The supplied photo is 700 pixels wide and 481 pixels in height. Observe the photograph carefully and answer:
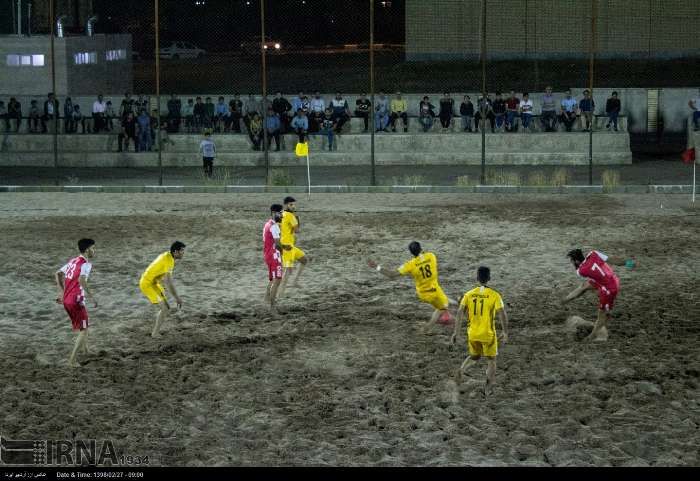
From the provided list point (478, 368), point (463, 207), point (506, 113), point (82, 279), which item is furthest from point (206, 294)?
point (506, 113)

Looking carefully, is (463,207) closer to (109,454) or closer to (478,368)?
(478,368)

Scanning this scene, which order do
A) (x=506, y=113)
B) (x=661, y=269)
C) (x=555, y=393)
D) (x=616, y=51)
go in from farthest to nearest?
(x=616, y=51)
(x=506, y=113)
(x=661, y=269)
(x=555, y=393)

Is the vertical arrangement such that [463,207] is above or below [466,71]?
below

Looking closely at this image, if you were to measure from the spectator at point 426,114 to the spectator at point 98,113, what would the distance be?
395 inches

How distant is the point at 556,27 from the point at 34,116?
20.7m

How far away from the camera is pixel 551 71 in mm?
45406

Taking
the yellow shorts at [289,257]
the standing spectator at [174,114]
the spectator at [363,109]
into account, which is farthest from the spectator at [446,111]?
the yellow shorts at [289,257]

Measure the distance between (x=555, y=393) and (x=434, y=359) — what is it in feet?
5.75

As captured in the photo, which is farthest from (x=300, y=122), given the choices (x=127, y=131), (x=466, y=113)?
(x=127, y=131)

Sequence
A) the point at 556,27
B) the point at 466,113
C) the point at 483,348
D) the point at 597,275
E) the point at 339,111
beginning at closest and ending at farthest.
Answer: the point at 483,348, the point at 597,275, the point at 466,113, the point at 339,111, the point at 556,27

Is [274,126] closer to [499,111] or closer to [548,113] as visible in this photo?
[499,111]

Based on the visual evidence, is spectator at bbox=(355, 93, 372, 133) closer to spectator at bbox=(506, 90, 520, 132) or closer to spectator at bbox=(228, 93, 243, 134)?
spectator at bbox=(228, 93, 243, 134)

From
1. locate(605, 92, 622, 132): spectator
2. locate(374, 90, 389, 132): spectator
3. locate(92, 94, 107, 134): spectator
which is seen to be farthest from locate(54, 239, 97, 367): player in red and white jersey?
locate(605, 92, 622, 132): spectator

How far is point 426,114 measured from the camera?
33.6 metres
